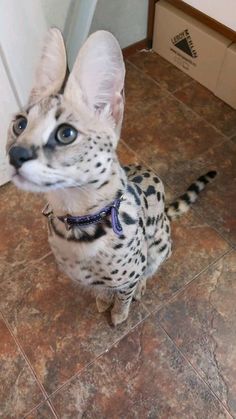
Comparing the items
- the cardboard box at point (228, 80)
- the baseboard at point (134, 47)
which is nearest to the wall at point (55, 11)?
the baseboard at point (134, 47)

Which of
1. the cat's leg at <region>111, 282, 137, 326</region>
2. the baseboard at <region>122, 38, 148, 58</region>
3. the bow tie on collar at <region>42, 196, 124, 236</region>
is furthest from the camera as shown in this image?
the baseboard at <region>122, 38, 148, 58</region>

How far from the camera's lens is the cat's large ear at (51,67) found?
0.71 meters

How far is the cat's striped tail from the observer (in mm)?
1490

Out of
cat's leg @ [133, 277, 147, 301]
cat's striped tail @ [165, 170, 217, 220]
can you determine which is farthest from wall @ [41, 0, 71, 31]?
cat's leg @ [133, 277, 147, 301]

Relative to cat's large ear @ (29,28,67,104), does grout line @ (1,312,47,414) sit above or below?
below

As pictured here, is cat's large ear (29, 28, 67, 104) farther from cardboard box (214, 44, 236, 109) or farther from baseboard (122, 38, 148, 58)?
baseboard (122, 38, 148, 58)

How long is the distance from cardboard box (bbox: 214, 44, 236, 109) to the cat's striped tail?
1.81 feet

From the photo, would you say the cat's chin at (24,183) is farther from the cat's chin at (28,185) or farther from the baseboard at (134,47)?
the baseboard at (134,47)

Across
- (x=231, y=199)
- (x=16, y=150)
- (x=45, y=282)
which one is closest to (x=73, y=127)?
(x=16, y=150)

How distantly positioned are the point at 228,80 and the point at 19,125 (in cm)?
148

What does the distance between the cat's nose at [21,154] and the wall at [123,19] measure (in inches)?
58.6

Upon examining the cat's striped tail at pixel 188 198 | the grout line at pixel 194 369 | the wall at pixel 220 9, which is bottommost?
the grout line at pixel 194 369

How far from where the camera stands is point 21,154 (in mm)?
630

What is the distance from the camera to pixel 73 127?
2.20ft
